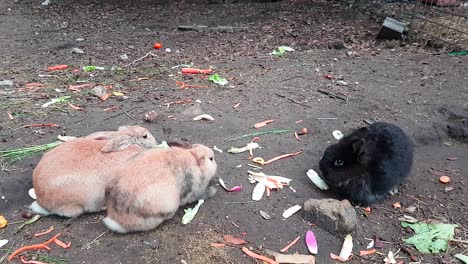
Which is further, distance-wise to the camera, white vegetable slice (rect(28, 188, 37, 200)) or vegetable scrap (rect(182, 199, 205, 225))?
white vegetable slice (rect(28, 188, 37, 200))

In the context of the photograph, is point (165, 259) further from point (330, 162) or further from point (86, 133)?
point (86, 133)

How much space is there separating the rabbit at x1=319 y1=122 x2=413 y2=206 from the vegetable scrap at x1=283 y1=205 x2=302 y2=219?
435 millimetres

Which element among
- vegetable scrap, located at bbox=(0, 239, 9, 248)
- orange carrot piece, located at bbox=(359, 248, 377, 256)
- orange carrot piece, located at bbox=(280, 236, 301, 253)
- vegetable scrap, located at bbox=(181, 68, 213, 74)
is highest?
vegetable scrap, located at bbox=(181, 68, 213, 74)

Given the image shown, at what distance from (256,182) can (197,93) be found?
2164mm

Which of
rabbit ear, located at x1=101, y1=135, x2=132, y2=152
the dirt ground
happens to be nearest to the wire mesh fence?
the dirt ground

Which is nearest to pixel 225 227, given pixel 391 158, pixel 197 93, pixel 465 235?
pixel 391 158

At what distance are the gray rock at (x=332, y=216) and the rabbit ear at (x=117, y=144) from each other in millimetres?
1497

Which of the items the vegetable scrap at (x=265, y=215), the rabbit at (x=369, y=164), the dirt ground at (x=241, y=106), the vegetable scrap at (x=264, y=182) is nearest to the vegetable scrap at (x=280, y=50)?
the dirt ground at (x=241, y=106)

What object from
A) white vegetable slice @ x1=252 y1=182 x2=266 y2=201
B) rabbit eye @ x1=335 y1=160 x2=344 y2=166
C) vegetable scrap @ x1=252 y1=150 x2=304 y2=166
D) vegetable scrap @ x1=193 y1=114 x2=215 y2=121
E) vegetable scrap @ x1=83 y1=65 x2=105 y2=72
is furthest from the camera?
vegetable scrap @ x1=83 y1=65 x2=105 y2=72

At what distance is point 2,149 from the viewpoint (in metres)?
4.09

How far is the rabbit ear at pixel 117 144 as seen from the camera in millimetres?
3353

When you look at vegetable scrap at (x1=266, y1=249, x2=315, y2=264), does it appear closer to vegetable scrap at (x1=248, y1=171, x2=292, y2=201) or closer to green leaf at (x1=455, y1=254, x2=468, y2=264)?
vegetable scrap at (x1=248, y1=171, x2=292, y2=201)

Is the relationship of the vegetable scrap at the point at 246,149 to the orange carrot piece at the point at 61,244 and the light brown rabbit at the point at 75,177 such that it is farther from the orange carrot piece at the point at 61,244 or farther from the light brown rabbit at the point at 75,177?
the orange carrot piece at the point at 61,244

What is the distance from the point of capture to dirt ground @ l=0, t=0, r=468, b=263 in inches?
123
